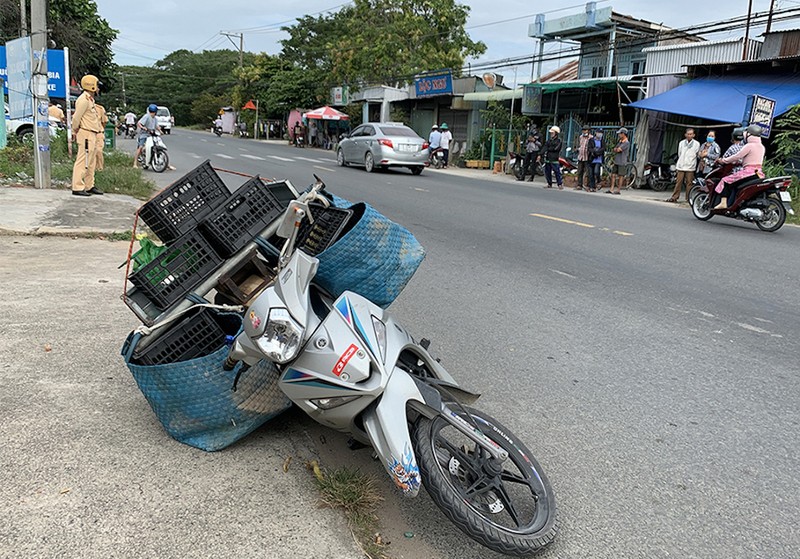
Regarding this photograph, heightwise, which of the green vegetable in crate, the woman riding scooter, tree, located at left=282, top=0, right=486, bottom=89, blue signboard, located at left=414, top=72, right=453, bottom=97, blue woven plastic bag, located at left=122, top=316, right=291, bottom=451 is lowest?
blue woven plastic bag, located at left=122, top=316, right=291, bottom=451

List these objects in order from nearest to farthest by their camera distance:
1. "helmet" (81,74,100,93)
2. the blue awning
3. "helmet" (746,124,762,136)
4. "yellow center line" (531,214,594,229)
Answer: "helmet" (81,74,100,93), "yellow center line" (531,214,594,229), "helmet" (746,124,762,136), the blue awning

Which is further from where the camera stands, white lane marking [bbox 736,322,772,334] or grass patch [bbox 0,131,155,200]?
grass patch [bbox 0,131,155,200]

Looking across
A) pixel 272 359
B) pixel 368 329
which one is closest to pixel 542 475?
pixel 368 329

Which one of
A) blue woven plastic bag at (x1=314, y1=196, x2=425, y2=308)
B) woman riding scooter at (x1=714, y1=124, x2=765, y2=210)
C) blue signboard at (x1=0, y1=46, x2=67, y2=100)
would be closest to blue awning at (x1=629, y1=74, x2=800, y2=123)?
woman riding scooter at (x1=714, y1=124, x2=765, y2=210)

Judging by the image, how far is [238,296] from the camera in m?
3.24

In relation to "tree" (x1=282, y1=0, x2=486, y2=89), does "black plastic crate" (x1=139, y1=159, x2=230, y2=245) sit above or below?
below

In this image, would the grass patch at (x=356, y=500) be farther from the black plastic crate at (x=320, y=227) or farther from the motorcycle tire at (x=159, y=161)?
the motorcycle tire at (x=159, y=161)

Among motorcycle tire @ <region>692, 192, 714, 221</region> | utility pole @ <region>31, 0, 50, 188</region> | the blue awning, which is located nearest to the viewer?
utility pole @ <region>31, 0, 50, 188</region>

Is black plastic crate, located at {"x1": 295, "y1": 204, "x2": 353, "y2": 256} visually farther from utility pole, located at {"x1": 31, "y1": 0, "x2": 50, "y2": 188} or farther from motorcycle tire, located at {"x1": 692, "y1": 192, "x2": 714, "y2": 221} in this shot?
motorcycle tire, located at {"x1": 692, "y1": 192, "x2": 714, "y2": 221}

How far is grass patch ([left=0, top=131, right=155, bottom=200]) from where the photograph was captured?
11.7 meters

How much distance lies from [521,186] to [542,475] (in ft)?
55.2

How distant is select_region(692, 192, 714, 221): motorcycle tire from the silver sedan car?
9.72 metres

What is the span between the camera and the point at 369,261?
297 cm

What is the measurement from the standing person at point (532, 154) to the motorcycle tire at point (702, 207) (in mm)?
9020
